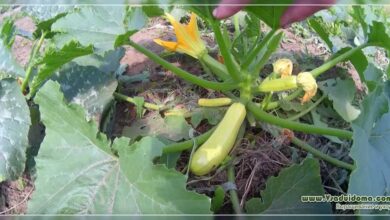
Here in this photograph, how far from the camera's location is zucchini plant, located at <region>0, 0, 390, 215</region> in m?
1.15

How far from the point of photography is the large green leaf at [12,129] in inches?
51.4

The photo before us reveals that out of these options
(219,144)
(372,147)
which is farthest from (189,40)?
(372,147)

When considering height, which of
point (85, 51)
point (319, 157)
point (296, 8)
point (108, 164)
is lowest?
point (319, 157)

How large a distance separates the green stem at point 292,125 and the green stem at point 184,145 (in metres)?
0.13

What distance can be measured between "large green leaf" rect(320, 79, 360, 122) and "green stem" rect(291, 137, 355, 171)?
157 mm

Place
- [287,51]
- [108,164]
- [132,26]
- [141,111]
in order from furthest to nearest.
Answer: [287,51]
[141,111]
[132,26]
[108,164]

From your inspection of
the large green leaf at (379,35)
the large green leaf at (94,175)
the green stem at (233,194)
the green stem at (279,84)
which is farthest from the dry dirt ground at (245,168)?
the large green leaf at (379,35)

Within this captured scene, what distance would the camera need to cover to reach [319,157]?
1.44m

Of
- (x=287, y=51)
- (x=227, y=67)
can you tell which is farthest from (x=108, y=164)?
(x=287, y=51)

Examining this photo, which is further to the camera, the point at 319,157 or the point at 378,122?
the point at 319,157

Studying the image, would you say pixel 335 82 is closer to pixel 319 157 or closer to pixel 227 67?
pixel 319 157

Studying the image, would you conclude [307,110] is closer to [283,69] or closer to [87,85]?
[283,69]

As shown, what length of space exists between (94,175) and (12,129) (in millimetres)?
290

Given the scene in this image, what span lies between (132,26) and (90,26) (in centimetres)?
13
